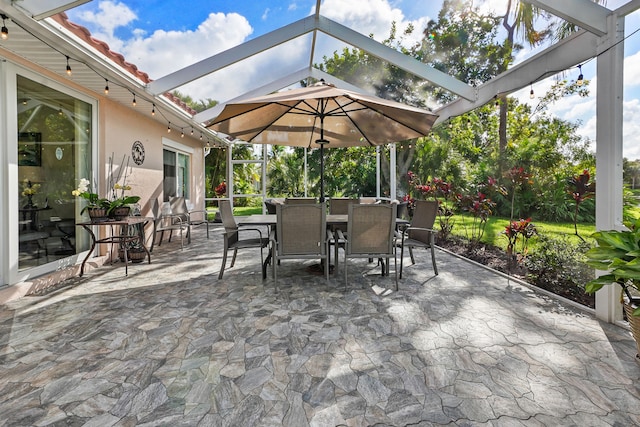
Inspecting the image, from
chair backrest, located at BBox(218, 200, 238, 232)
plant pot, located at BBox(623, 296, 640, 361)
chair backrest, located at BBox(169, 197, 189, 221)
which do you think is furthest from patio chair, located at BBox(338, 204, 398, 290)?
chair backrest, located at BBox(169, 197, 189, 221)

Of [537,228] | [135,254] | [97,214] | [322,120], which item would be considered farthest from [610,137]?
[135,254]

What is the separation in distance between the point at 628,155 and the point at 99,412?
430cm

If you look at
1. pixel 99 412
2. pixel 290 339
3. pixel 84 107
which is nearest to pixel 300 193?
pixel 84 107

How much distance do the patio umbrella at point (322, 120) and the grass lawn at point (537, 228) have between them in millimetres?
2328

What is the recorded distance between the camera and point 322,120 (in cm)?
416

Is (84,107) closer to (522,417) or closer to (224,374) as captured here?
(224,374)

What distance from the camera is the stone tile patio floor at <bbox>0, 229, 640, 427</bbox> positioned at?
1.71 m

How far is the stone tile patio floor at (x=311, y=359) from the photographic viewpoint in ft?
5.59

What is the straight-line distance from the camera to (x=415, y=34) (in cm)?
898

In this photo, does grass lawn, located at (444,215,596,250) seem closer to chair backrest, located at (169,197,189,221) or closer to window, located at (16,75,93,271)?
chair backrest, located at (169,197,189,221)

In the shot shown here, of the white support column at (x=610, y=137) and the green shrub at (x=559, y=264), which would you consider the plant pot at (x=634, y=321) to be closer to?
the white support column at (x=610, y=137)

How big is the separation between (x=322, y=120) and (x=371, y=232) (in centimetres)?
163

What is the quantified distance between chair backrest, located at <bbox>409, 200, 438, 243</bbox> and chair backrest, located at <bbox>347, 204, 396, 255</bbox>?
82 cm

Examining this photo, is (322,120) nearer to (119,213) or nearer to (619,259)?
(119,213)
